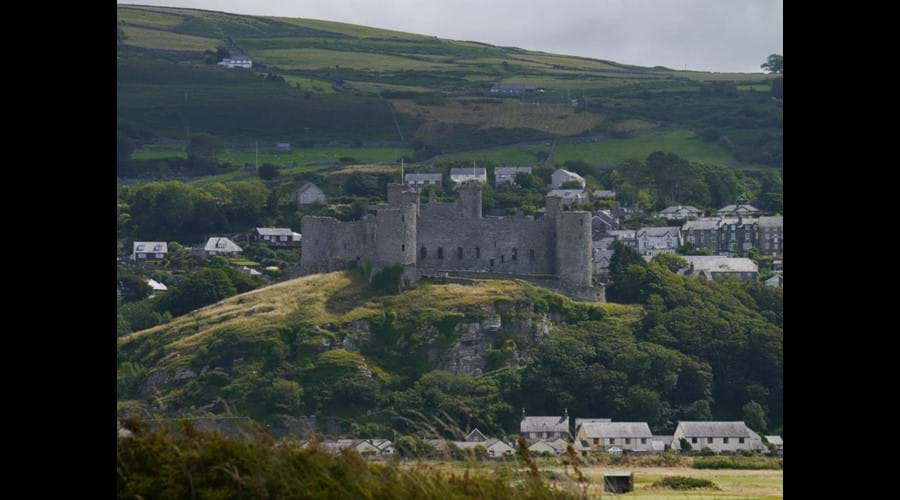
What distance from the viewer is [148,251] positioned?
63.4 meters

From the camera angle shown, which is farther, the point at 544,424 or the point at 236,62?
the point at 236,62

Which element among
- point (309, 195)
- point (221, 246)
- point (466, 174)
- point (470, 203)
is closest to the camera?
point (470, 203)

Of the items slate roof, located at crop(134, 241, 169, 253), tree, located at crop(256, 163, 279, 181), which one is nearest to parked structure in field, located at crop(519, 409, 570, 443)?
slate roof, located at crop(134, 241, 169, 253)

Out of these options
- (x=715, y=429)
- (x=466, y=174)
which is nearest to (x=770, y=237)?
(x=466, y=174)

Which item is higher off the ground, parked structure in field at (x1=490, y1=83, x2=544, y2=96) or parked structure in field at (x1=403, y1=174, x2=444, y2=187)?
parked structure in field at (x1=490, y1=83, x2=544, y2=96)

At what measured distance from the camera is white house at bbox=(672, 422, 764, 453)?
110 feet

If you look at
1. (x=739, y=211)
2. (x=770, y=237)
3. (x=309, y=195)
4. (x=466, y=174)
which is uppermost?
(x=466, y=174)

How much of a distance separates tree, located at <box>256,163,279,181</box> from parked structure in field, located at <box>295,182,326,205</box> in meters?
7.31

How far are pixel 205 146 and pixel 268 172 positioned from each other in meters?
7.92

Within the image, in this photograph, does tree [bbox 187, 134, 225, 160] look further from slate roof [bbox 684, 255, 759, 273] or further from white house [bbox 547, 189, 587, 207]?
slate roof [bbox 684, 255, 759, 273]

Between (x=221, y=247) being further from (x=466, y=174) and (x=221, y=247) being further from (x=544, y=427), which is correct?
(x=544, y=427)

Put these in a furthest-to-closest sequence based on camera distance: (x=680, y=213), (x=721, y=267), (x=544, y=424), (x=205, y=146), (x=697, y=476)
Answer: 1. (x=205, y=146)
2. (x=680, y=213)
3. (x=721, y=267)
4. (x=544, y=424)
5. (x=697, y=476)

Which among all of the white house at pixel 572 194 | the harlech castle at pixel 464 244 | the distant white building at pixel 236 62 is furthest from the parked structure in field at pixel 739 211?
the distant white building at pixel 236 62
